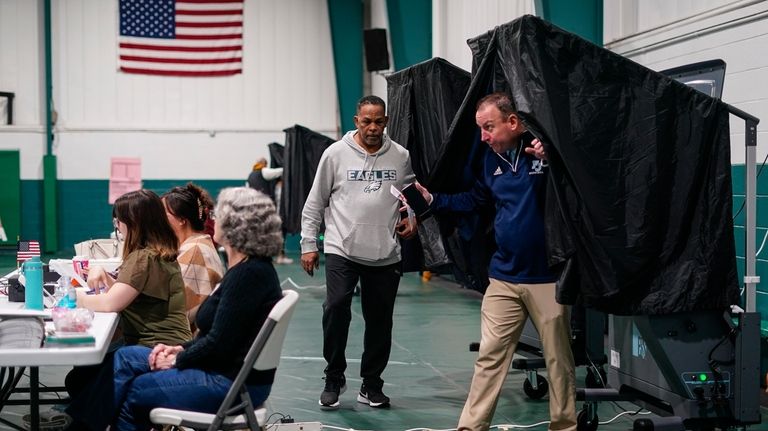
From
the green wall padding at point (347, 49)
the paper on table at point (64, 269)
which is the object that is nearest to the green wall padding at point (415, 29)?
the green wall padding at point (347, 49)

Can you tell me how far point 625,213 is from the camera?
3.85 metres

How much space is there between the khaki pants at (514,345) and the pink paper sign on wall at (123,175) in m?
13.5

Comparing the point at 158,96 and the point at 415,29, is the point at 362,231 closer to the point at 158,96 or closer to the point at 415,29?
the point at 415,29

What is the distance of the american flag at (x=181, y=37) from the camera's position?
16.8 m

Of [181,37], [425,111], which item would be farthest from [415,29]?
[425,111]

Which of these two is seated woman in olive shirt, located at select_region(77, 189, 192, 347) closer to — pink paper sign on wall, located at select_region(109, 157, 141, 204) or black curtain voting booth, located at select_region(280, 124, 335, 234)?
black curtain voting booth, located at select_region(280, 124, 335, 234)

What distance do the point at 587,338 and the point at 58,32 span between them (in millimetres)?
13659

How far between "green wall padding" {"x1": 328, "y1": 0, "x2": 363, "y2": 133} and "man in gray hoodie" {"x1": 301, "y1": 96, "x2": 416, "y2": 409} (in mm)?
11975

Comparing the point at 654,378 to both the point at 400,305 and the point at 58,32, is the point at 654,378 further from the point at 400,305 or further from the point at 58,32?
the point at 58,32

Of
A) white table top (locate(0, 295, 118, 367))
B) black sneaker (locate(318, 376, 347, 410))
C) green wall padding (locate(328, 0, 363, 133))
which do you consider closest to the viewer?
white table top (locate(0, 295, 118, 367))

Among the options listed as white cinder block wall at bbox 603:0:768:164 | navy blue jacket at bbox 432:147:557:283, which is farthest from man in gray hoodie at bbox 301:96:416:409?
white cinder block wall at bbox 603:0:768:164

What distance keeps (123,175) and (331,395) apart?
12528mm

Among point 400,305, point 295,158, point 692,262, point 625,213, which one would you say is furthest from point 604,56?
point 295,158

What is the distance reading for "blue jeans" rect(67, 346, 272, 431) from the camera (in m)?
3.29
